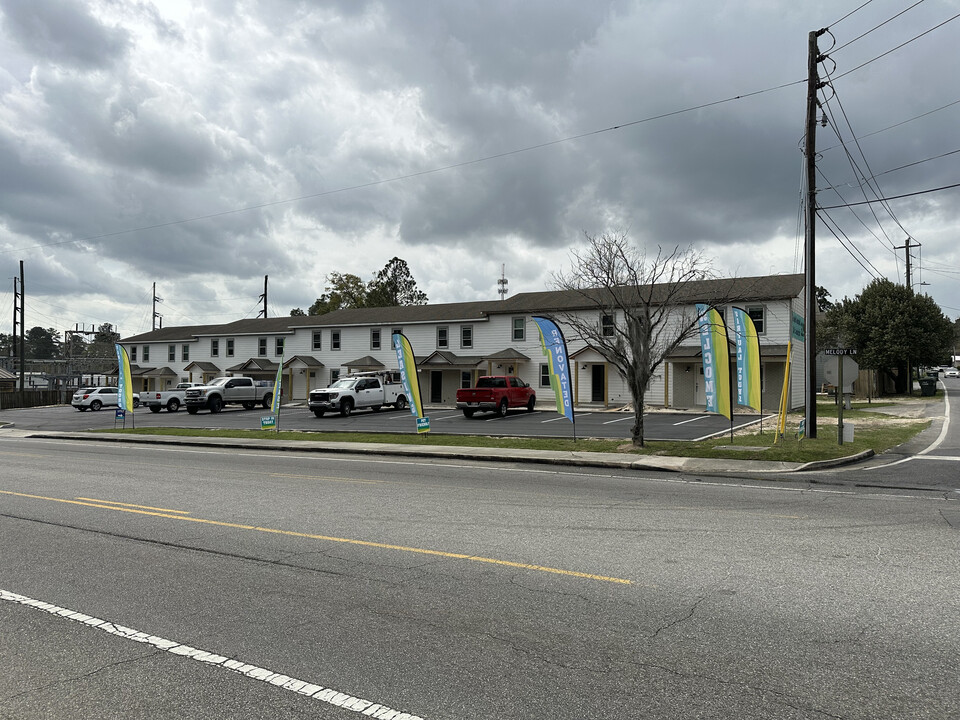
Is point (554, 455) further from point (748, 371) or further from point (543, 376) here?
point (543, 376)

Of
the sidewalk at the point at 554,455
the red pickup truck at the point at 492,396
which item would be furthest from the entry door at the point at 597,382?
the sidewalk at the point at 554,455

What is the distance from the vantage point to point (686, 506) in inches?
372

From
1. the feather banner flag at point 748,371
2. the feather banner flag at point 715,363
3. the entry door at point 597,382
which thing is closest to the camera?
the feather banner flag at point 715,363

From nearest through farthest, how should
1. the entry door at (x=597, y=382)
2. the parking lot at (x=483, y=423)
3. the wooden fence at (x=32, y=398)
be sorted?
the parking lot at (x=483, y=423) → the entry door at (x=597, y=382) → the wooden fence at (x=32, y=398)

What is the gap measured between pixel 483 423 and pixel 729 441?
38.1 feet

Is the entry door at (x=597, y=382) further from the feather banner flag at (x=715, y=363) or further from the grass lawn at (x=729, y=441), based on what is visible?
the feather banner flag at (x=715, y=363)

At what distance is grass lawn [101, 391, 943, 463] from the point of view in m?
16.0

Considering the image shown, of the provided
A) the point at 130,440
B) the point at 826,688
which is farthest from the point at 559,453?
the point at 130,440

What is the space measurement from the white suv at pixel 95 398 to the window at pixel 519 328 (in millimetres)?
26184

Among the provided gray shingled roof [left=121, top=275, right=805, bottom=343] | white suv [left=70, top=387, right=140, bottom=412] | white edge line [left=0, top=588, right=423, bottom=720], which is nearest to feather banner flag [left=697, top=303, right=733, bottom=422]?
gray shingled roof [left=121, top=275, right=805, bottom=343]

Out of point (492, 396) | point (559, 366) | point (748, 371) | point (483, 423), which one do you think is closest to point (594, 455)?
point (559, 366)

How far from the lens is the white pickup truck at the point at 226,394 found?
129 ft

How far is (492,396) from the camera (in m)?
31.0

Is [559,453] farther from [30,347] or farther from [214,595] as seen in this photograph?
[30,347]
